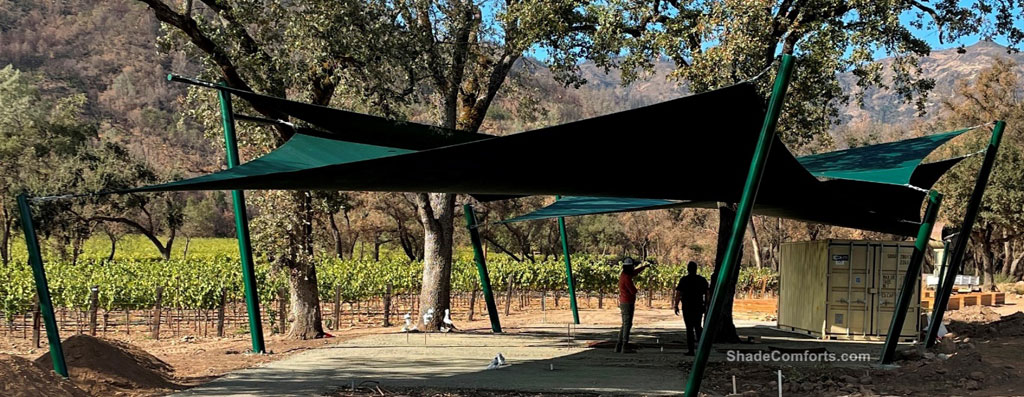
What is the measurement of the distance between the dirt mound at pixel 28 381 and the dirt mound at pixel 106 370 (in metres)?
0.69

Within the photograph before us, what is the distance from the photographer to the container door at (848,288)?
14430mm

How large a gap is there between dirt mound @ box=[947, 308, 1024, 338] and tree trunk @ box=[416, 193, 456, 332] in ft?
28.1

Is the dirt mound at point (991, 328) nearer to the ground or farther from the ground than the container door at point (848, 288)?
nearer to the ground

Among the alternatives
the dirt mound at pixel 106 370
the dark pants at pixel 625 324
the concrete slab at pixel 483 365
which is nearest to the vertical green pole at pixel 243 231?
the concrete slab at pixel 483 365

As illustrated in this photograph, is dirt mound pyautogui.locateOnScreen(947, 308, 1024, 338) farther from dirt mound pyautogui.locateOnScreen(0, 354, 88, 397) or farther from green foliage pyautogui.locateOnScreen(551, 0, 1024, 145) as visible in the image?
dirt mound pyautogui.locateOnScreen(0, 354, 88, 397)

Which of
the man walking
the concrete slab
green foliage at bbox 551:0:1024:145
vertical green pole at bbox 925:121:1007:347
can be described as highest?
green foliage at bbox 551:0:1024:145

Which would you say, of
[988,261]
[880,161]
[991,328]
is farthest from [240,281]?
[988,261]

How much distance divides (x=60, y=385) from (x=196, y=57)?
6597 millimetres

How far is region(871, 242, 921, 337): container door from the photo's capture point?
14320 millimetres

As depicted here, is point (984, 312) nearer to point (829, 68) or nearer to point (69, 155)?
point (829, 68)

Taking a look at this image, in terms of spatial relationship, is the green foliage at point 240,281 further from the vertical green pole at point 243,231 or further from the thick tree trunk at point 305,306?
the vertical green pole at point 243,231

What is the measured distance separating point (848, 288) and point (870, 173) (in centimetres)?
494

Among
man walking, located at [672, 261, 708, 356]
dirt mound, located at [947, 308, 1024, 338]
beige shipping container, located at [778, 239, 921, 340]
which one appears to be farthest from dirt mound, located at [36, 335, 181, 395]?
dirt mound, located at [947, 308, 1024, 338]

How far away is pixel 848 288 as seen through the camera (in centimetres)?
1451
